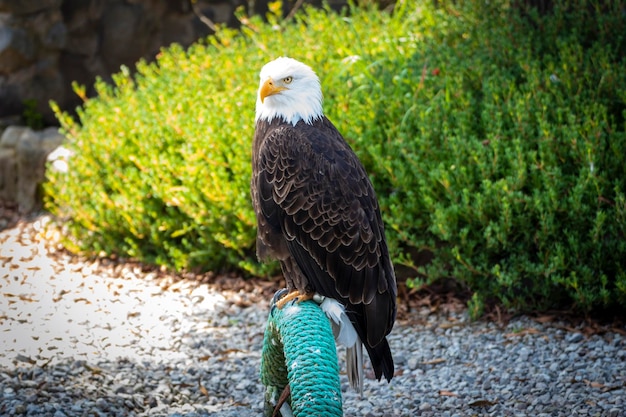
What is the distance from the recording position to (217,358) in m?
4.18

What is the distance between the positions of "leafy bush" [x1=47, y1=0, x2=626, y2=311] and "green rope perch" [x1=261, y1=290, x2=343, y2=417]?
57.4 inches

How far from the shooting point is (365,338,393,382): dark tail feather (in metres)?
3.10

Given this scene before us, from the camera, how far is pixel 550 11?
573 cm

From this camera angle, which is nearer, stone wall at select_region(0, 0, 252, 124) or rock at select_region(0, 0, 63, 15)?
rock at select_region(0, 0, 63, 15)

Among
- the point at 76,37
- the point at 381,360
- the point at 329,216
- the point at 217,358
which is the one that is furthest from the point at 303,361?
the point at 76,37

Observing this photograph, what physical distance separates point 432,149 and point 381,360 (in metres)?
1.80

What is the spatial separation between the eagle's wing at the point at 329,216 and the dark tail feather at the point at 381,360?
30 mm

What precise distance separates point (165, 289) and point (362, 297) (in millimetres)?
2301

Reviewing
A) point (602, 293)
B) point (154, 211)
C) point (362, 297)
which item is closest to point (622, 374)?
point (602, 293)

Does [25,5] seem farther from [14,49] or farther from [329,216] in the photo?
[329,216]

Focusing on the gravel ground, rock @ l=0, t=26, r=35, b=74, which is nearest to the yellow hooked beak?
the gravel ground

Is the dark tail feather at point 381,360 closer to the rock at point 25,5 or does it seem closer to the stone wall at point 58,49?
the stone wall at point 58,49

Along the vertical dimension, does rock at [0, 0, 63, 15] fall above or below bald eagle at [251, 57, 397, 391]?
above

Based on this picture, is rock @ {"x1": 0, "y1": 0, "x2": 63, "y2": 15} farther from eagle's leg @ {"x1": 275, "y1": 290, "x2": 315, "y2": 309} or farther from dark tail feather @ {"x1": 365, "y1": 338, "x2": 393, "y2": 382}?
dark tail feather @ {"x1": 365, "y1": 338, "x2": 393, "y2": 382}
